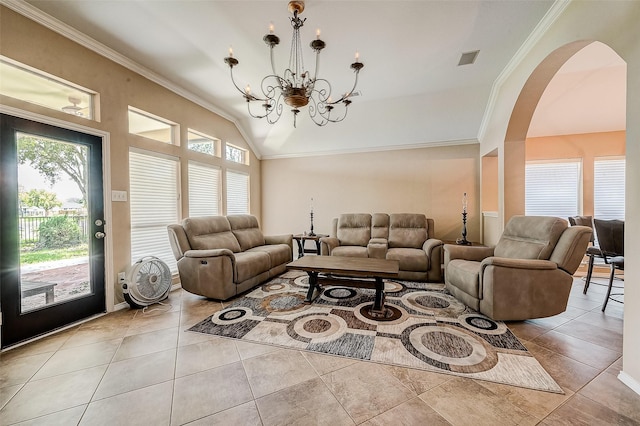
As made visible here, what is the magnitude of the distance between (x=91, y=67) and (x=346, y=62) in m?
2.84

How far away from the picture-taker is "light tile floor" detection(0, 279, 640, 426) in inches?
54.8

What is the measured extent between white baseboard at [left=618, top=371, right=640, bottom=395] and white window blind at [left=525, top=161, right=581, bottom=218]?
377 cm

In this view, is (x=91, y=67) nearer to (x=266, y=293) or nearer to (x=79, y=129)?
(x=79, y=129)

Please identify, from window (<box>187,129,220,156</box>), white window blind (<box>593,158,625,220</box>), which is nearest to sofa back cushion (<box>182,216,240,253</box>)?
window (<box>187,129,220,156</box>)

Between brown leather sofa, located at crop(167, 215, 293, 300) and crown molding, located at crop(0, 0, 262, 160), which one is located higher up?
crown molding, located at crop(0, 0, 262, 160)

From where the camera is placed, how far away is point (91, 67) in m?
2.70

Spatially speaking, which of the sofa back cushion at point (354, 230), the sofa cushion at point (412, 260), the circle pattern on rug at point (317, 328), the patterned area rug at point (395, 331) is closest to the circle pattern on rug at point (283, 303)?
the patterned area rug at point (395, 331)

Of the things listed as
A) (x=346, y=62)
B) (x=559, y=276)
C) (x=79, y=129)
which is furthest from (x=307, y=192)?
(x=559, y=276)

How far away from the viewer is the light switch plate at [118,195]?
292 centimetres

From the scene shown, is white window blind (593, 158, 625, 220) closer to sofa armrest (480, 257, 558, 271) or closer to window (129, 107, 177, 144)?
sofa armrest (480, 257, 558, 271)

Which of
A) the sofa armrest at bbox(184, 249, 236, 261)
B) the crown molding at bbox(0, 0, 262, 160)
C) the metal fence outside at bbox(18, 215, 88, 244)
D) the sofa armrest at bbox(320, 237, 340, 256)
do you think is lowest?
the sofa armrest at bbox(320, 237, 340, 256)

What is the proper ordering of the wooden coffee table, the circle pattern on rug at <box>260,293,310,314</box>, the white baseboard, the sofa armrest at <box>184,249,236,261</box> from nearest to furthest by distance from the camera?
the white baseboard < the wooden coffee table < the circle pattern on rug at <box>260,293,310,314</box> < the sofa armrest at <box>184,249,236,261</box>

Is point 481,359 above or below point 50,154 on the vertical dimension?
below

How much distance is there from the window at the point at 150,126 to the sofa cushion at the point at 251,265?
211cm
